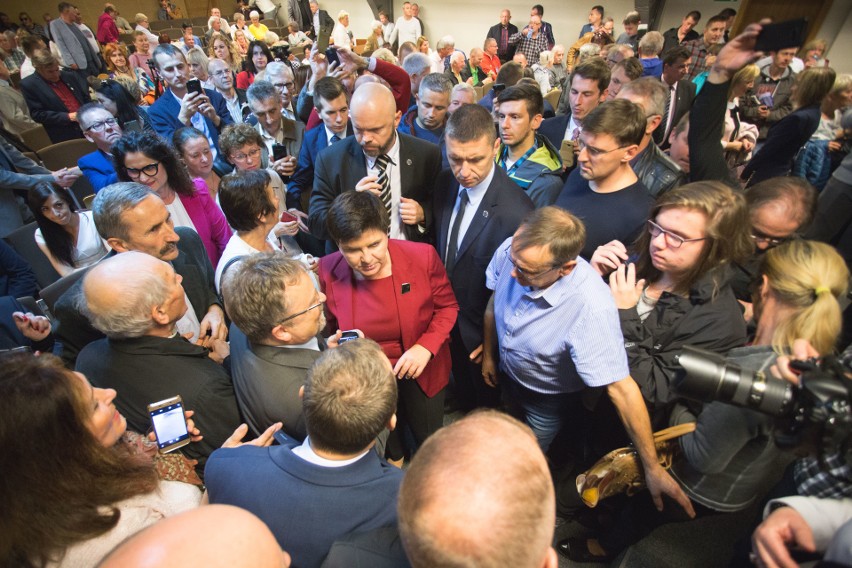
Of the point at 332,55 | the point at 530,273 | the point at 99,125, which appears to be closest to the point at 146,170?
the point at 99,125

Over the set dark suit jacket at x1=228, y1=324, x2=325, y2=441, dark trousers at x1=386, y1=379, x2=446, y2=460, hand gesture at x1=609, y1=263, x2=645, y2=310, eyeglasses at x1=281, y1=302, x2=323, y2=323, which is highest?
hand gesture at x1=609, y1=263, x2=645, y2=310

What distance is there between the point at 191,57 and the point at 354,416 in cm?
657

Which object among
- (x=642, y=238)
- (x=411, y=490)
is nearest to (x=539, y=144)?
(x=642, y=238)

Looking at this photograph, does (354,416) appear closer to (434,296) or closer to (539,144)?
(434,296)

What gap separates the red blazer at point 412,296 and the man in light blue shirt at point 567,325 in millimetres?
349

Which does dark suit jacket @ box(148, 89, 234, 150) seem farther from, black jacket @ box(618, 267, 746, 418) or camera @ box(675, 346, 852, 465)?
camera @ box(675, 346, 852, 465)

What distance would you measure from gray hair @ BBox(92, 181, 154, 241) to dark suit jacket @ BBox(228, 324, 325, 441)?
0.99m

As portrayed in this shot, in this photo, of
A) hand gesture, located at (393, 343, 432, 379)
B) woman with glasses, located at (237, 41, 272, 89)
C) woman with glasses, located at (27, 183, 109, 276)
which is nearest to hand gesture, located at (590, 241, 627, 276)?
hand gesture, located at (393, 343, 432, 379)

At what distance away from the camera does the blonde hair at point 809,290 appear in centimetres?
128

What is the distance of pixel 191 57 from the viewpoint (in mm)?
5691

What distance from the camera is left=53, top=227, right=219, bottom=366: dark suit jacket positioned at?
1.69 m

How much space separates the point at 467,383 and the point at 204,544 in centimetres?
227

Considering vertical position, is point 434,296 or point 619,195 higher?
point 619,195

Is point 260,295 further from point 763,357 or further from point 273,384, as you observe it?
point 763,357
